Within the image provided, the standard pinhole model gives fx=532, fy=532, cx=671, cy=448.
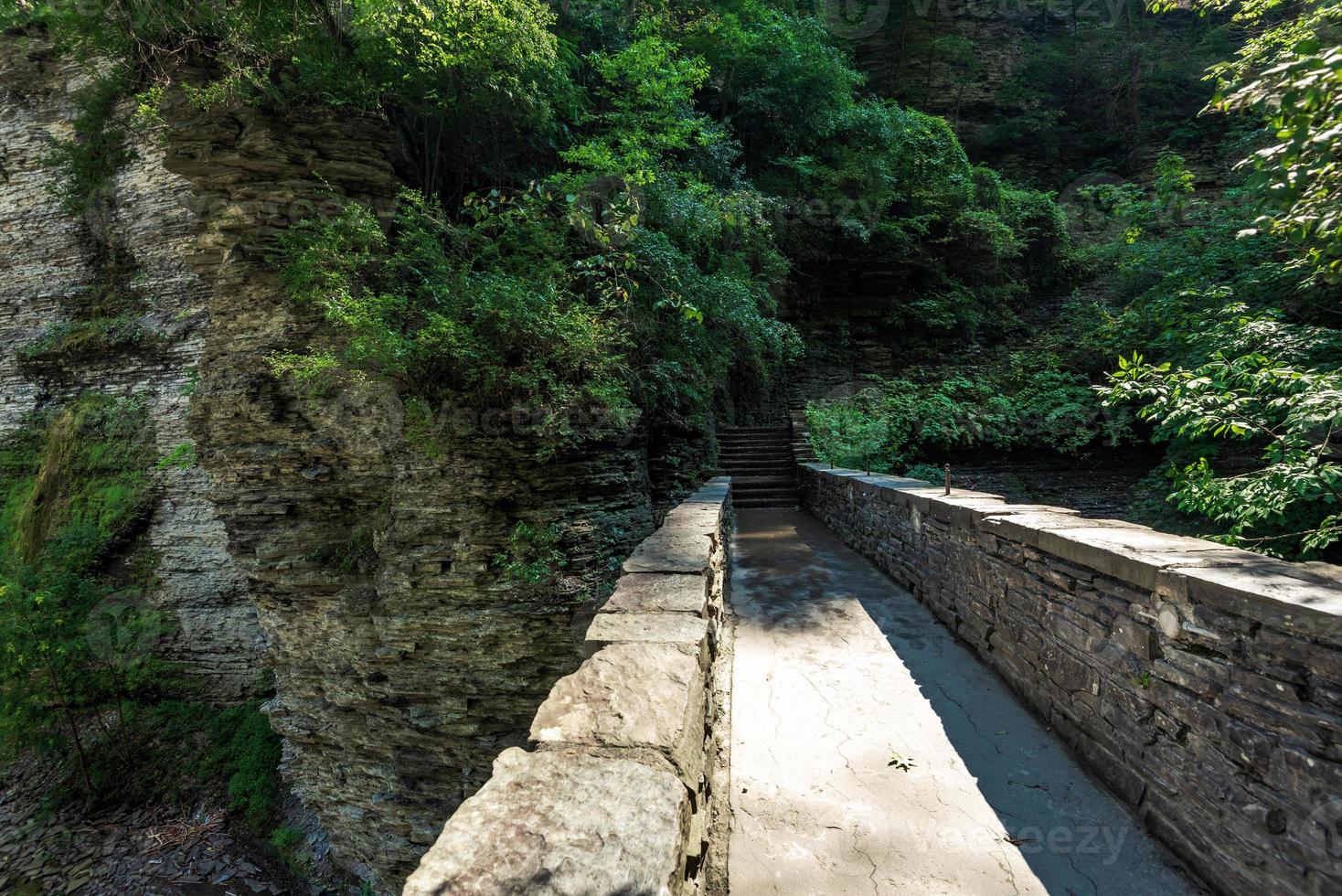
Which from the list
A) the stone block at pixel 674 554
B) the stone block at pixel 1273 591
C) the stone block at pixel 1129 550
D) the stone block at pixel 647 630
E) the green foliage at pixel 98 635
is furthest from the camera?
the green foliage at pixel 98 635

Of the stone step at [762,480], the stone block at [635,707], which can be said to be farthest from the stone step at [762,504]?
the stone block at [635,707]

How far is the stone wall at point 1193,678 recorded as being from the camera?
4.58 ft

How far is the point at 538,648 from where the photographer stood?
599 cm

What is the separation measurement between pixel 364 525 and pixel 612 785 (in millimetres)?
6252

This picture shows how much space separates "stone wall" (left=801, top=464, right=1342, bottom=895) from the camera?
4.58 feet

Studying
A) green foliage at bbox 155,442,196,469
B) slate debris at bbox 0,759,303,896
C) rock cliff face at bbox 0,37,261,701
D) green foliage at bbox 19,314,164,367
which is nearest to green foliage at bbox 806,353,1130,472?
slate debris at bbox 0,759,303,896

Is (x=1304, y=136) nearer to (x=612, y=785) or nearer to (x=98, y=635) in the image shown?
(x=612, y=785)

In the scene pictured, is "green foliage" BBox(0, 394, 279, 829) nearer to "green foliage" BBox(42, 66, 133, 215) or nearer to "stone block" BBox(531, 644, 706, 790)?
"green foliage" BBox(42, 66, 133, 215)

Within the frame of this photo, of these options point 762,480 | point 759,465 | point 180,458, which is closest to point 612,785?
point 762,480

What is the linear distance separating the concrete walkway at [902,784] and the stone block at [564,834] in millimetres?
868

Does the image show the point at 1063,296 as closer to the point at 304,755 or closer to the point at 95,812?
the point at 304,755

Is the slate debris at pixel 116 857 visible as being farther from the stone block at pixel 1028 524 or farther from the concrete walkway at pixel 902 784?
the stone block at pixel 1028 524

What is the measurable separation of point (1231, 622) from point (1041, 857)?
101 centimetres

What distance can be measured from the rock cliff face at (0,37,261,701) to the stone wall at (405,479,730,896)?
35.5ft
